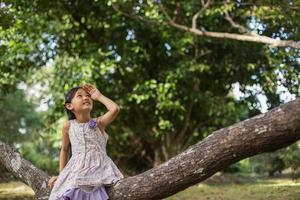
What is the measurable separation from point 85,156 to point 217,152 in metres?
1.17

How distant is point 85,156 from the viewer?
3.90 meters

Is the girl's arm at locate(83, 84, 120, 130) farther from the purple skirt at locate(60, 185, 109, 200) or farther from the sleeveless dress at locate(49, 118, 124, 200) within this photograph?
the purple skirt at locate(60, 185, 109, 200)

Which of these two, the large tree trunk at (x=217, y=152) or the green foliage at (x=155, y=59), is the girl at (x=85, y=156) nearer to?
the large tree trunk at (x=217, y=152)

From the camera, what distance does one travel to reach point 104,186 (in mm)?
3762

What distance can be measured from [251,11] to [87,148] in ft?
28.6

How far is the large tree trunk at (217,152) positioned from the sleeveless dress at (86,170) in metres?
0.12

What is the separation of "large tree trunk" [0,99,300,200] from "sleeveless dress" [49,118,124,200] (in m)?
0.12

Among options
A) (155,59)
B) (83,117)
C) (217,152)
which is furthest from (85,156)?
(155,59)

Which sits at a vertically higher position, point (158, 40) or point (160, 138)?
point (158, 40)

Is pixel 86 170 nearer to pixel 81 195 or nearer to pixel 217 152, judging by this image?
pixel 81 195

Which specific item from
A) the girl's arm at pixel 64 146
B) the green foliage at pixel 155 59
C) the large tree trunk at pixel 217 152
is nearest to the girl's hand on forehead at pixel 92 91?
the girl's arm at pixel 64 146

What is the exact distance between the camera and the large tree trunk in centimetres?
303

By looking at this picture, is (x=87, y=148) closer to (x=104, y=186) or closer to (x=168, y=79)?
(x=104, y=186)

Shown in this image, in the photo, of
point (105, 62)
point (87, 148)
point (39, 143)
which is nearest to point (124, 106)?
point (105, 62)
